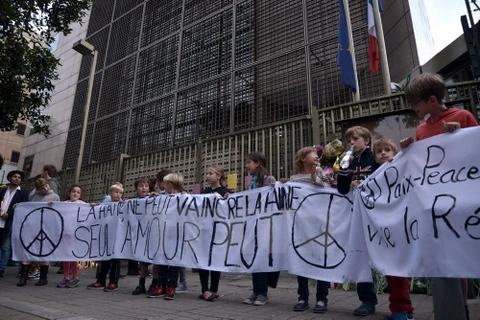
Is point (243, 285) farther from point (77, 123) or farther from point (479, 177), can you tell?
point (77, 123)

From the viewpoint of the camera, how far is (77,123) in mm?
15008

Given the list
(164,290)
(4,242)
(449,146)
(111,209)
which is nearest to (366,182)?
(449,146)

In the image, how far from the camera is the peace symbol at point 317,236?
3.37 meters

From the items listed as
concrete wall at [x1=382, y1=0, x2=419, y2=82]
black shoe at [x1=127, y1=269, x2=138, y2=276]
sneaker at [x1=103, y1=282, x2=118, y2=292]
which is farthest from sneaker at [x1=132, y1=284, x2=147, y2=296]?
concrete wall at [x1=382, y1=0, x2=419, y2=82]

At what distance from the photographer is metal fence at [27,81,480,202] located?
608cm

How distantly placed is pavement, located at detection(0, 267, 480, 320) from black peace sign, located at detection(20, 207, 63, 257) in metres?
0.58

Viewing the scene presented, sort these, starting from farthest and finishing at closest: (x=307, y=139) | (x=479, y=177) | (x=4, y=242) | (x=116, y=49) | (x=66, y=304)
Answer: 1. (x=116, y=49)
2. (x=307, y=139)
3. (x=4, y=242)
4. (x=66, y=304)
5. (x=479, y=177)

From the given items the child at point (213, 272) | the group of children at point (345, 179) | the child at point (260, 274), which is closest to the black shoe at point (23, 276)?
the group of children at point (345, 179)

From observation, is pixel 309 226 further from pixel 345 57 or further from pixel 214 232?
pixel 345 57

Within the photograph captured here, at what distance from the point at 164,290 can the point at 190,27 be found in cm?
979

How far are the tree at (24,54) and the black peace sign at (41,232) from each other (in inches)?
143

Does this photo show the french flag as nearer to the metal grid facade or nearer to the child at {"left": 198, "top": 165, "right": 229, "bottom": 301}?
the metal grid facade

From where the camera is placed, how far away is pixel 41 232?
5.64m

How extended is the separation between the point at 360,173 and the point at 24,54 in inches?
325
